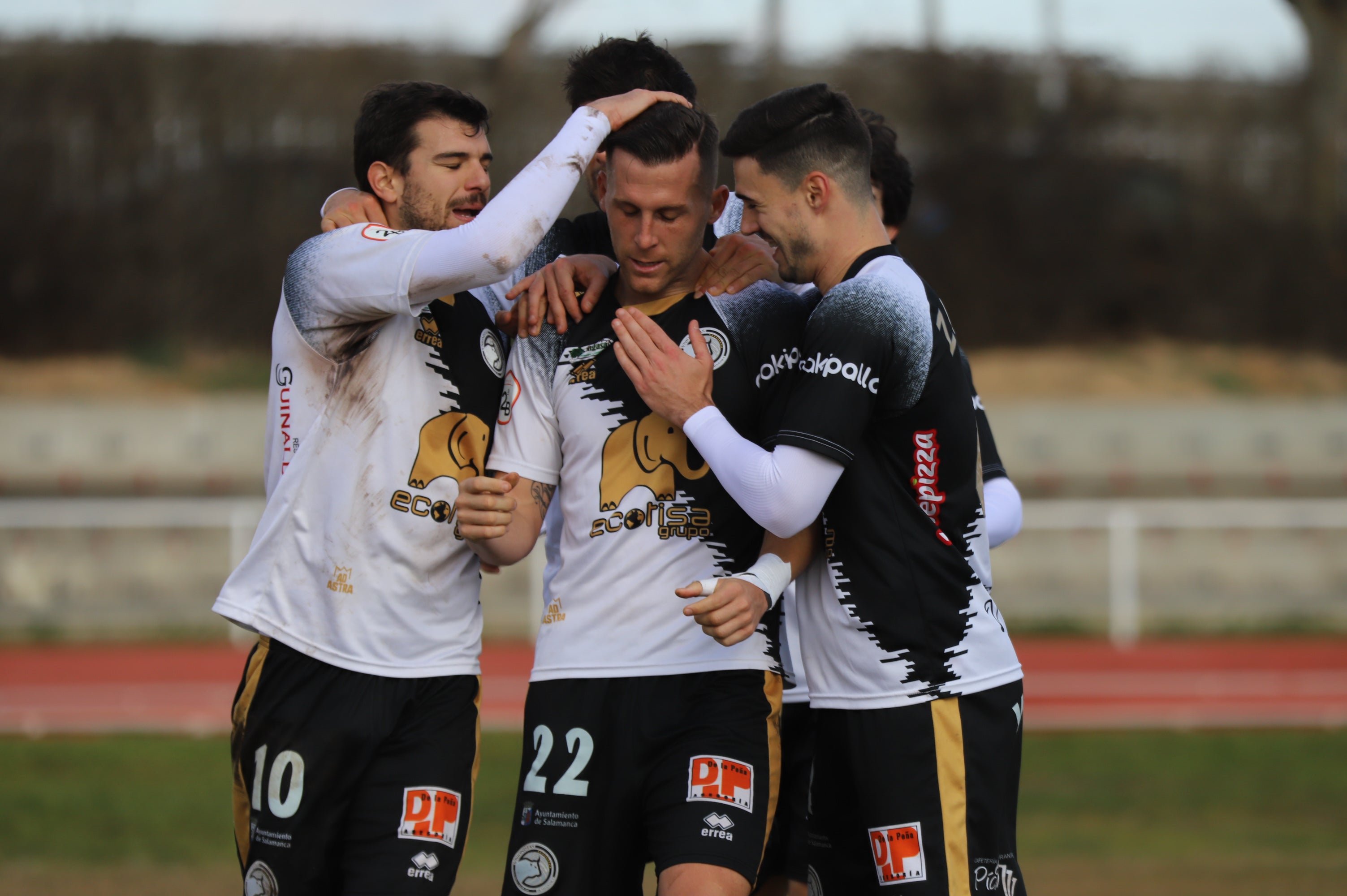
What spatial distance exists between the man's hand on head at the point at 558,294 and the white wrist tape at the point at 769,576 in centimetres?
79

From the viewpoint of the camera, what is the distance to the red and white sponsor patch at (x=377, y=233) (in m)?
3.44

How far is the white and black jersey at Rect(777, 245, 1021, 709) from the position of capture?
10.8 ft

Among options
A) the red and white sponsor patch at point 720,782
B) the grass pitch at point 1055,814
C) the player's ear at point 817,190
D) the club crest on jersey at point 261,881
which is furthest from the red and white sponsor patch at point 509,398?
the grass pitch at point 1055,814

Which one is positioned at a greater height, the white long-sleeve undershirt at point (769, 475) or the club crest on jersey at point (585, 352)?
the club crest on jersey at point (585, 352)

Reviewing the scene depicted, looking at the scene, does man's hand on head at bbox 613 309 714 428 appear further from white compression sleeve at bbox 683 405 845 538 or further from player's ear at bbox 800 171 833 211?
player's ear at bbox 800 171 833 211

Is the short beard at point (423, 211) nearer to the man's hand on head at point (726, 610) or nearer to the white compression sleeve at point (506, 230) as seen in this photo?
the white compression sleeve at point (506, 230)

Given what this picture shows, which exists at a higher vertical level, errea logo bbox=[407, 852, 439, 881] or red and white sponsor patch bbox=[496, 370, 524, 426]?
red and white sponsor patch bbox=[496, 370, 524, 426]

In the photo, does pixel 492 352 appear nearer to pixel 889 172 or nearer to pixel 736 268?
pixel 736 268

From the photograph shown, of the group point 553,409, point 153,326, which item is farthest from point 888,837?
point 153,326

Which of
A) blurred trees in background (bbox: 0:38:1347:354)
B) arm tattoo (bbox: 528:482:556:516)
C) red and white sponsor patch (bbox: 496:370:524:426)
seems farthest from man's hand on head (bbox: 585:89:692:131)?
blurred trees in background (bbox: 0:38:1347:354)

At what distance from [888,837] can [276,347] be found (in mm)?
2033

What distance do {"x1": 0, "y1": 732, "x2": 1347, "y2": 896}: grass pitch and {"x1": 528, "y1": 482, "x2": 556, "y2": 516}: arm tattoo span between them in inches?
156

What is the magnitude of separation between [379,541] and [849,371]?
1.28 metres

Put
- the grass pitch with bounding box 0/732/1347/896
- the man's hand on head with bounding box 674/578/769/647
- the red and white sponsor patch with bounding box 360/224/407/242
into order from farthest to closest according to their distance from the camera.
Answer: the grass pitch with bounding box 0/732/1347/896
the red and white sponsor patch with bounding box 360/224/407/242
the man's hand on head with bounding box 674/578/769/647
